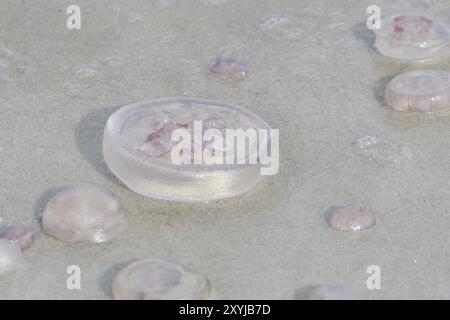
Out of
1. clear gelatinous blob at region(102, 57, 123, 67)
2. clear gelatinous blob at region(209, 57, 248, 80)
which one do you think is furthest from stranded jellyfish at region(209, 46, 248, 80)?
clear gelatinous blob at region(102, 57, 123, 67)

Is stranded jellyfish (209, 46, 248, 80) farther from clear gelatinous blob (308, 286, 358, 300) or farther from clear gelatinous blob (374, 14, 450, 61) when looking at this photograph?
clear gelatinous blob (308, 286, 358, 300)

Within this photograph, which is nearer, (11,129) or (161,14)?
(11,129)

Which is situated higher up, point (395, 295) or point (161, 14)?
point (161, 14)

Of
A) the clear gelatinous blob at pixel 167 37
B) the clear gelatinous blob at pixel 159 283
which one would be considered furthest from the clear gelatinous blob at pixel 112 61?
the clear gelatinous blob at pixel 159 283

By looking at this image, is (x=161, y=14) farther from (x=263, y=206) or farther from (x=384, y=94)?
(x=263, y=206)

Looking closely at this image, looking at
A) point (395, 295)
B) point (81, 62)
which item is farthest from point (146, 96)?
point (395, 295)

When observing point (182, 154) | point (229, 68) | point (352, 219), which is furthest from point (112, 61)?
point (352, 219)

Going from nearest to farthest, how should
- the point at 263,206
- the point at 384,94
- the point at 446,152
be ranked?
the point at 263,206 → the point at 446,152 → the point at 384,94
